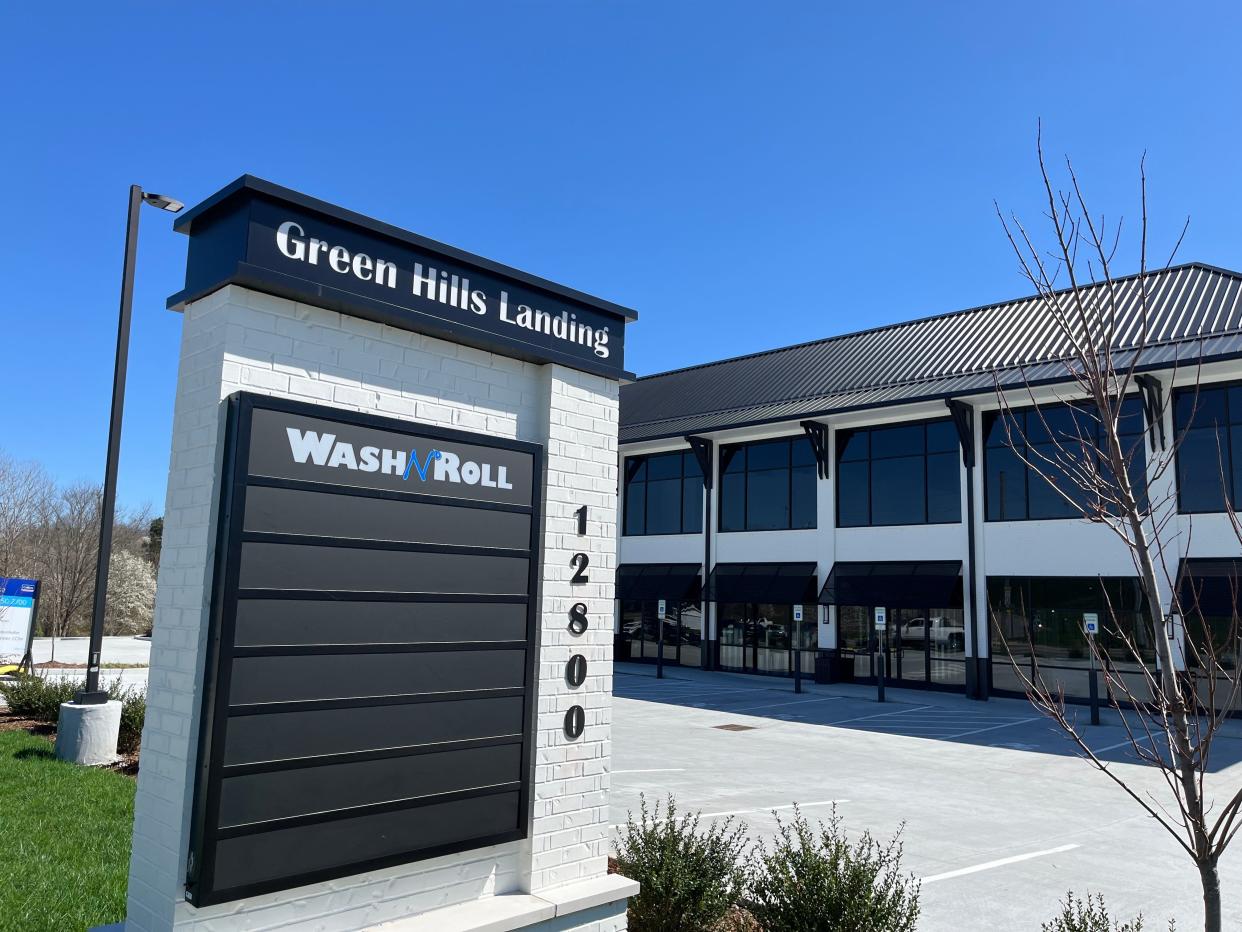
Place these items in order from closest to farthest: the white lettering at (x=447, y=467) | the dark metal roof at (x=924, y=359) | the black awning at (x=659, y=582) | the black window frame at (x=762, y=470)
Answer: the white lettering at (x=447, y=467), the dark metal roof at (x=924, y=359), the black window frame at (x=762, y=470), the black awning at (x=659, y=582)

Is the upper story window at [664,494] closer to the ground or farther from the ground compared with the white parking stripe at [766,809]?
farther from the ground

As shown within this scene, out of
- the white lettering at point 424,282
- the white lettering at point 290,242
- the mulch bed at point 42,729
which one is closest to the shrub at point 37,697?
the mulch bed at point 42,729

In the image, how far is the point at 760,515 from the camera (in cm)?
3044

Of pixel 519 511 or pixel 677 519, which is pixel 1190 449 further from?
pixel 519 511

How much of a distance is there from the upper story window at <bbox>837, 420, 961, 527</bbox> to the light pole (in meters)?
20.7

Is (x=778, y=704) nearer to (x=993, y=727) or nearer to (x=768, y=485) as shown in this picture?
(x=993, y=727)

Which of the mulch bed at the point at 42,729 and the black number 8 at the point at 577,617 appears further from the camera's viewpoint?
the mulch bed at the point at 42,729

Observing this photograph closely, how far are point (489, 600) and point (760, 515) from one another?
26043 mm

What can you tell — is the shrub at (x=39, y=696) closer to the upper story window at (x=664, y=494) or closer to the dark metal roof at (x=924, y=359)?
the dark metal roof at (x=924, y=359)

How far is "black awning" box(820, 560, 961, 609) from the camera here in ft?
80.8

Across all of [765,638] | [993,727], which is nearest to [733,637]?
[765,638]

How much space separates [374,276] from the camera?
463 cm

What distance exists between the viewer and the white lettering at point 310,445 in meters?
4.20

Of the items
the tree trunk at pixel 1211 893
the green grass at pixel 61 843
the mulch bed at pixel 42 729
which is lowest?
the mulch bed at pixel 42 729
